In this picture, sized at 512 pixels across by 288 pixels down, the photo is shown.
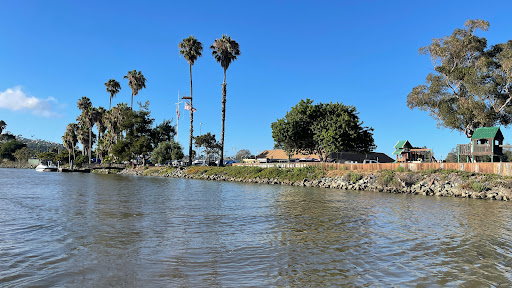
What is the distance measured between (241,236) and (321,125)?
46.6m

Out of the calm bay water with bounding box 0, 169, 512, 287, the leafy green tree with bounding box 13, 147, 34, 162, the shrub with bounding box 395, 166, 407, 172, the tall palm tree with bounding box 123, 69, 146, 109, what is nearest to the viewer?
the calm bay water with bounding box 0, 169, 512, 287

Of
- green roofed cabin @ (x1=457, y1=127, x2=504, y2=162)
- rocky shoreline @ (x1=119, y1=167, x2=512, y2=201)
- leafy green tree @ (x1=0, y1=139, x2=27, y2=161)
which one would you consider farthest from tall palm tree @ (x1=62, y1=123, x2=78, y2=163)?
green roofed cabin @ (x1=457, y1=127, x2=504, y2=162)

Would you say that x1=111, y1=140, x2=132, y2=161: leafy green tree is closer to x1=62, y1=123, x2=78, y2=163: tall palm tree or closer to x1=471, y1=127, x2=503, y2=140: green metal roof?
x1=62, y1=123, x2=78, y2=163: tall palm tree

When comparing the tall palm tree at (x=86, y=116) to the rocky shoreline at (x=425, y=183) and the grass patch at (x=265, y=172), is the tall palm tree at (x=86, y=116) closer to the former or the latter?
the grass patch at (x=265, y=172)

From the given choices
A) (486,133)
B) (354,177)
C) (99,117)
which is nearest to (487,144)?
(486,133)

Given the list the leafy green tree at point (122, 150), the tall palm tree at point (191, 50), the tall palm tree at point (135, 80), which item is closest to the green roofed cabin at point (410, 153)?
the tall palm tree at point (191, 50)

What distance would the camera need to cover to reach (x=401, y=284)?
19.0ft

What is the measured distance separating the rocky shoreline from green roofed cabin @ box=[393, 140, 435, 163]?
10.8 metres

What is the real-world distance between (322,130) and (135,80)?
4741 cm

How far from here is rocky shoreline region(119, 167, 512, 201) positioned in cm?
2554

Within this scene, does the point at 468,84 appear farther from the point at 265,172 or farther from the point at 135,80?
the point at 135,80

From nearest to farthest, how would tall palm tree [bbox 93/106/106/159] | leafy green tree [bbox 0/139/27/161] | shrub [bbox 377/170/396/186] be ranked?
1. shrub [bbox 377/170/396/186]
2. tall palm tree [bbox 93/106/106/159]
3. leafy green tree [bbox 0/139/27/161]

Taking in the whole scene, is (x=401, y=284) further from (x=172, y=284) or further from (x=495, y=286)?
(x=172, y=284)

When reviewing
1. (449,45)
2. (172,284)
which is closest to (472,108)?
(449,45)
